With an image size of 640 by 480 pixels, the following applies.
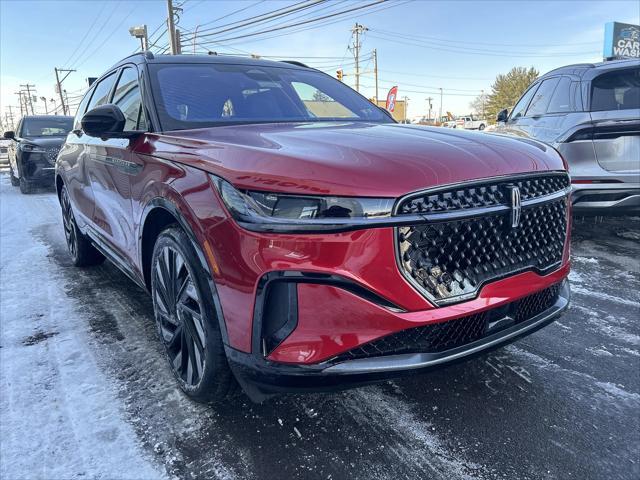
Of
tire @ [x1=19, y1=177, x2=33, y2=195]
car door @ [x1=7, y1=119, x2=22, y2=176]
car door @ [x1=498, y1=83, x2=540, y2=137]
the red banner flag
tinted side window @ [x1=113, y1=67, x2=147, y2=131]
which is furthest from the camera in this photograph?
the red banner flag

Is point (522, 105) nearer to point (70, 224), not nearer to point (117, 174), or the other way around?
point (117, 174)

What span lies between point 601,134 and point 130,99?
13.8ft

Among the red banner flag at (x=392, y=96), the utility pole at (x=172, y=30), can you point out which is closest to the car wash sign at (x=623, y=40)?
the red banner flag at (x=392, y=96)

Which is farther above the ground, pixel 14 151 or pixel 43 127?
pixel 43 127

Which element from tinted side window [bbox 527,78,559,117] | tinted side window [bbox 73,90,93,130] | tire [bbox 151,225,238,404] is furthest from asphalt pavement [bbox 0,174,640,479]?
tinted side window [bbox 527,78,559,117]

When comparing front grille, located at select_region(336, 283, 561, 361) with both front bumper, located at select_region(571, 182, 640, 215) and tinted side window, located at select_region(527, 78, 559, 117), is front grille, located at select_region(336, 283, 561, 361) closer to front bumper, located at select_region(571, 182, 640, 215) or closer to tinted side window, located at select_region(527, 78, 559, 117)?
front bumper, located at select_region(571, 182, 640, 215)

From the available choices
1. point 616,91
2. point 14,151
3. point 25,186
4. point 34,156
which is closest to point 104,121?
point 616,91

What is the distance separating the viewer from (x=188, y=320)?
2197 mm

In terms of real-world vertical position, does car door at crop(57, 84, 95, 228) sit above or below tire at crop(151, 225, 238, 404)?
above

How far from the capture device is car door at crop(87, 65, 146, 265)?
9.30 feet

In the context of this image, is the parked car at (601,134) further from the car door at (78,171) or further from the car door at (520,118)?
the car door at (78,171)

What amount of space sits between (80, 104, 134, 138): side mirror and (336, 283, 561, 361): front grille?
1.84m

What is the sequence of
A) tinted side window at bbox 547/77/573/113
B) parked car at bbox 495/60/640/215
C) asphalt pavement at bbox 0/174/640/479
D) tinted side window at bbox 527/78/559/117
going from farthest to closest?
1. tinted side window at bbox 527/78/559/117
2. tinted side window at bbox 547/77/573/113
3. parked car at bbox 495/60/640/215
4. asphalt pavement at bbox 0/174/640/479

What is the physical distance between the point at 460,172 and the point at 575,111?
3.84 metres
